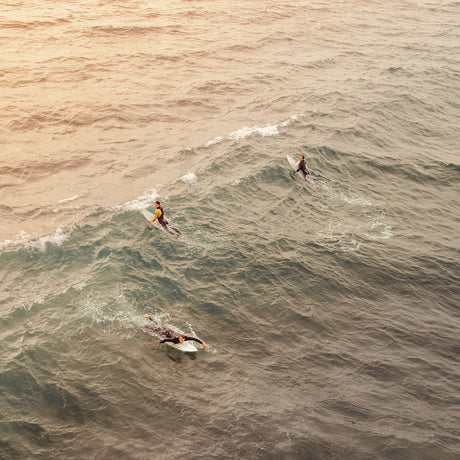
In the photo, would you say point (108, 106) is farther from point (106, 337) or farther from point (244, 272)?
point (106, 337)

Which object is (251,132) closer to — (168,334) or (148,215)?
(148,215)

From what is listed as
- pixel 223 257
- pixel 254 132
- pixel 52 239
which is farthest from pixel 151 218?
pixel 254 132

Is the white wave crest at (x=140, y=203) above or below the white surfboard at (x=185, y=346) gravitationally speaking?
above

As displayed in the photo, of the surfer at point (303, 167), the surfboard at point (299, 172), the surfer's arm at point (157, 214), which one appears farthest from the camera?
the surfboard at point (299, 172)

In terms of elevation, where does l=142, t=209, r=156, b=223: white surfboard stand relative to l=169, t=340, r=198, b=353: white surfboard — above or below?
above

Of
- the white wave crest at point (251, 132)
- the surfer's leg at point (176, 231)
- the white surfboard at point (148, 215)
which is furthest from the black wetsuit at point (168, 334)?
the white wave crest at point (251, 132)

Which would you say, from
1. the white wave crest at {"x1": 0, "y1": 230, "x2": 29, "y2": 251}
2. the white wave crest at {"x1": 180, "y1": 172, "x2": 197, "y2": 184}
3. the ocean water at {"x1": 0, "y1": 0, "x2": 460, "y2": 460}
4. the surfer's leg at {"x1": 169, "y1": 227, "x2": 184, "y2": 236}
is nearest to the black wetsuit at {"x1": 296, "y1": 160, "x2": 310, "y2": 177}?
the ocean water at {"x1": 0, "y1": 0, "x2": 460, "y2": 460}

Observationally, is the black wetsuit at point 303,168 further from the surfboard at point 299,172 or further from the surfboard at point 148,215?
the surfboard at point 148,215

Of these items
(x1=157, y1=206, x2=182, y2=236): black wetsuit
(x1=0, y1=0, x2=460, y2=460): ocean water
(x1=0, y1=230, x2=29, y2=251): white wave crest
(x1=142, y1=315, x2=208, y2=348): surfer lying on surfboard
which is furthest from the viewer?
(x1=157, y1=206, x2=182, y2=236): black wetsuit

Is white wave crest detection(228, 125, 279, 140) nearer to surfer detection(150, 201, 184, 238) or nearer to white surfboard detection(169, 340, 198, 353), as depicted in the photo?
surfer detection(150, 201, 184, 238)
